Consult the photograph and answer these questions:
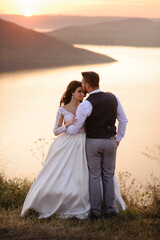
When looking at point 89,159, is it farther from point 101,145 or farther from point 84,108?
point 84,108

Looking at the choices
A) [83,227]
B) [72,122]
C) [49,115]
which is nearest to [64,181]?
[83,227]

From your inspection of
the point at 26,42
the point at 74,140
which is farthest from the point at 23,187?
the point at 26,42

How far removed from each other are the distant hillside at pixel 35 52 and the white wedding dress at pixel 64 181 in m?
36.1

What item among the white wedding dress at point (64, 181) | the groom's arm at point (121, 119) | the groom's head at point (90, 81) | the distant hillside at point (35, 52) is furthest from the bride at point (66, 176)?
the distant hillside at point (35, 52)

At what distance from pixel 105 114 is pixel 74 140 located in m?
0.43

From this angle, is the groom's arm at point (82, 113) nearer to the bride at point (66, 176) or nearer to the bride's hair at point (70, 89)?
the bride at point (66, 176)

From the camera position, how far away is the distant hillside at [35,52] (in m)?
42.6

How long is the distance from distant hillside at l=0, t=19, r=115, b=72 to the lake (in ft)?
22.3

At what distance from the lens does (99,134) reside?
142 inches

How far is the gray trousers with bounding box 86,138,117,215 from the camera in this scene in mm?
3652

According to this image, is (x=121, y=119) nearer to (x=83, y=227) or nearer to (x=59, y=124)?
(x=59, y=124)

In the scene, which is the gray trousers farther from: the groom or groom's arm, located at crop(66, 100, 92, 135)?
groom's arm, located at crop(66, 100, 92, 135)

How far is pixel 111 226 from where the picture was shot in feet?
12.0

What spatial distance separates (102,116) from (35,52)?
4427 cm
